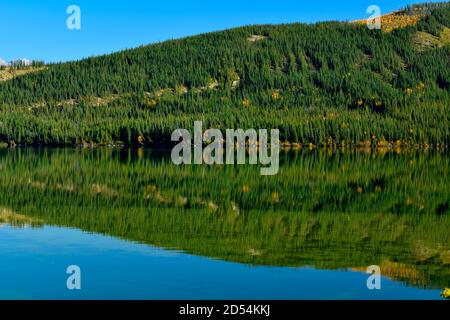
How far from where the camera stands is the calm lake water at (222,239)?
34.8 metres

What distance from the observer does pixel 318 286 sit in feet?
114

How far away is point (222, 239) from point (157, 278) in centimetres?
1148

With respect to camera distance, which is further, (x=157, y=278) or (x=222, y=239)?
(x=222, y=239)

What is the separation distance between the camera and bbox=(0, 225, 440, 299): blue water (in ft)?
110

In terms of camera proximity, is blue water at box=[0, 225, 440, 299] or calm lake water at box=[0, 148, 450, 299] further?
calm lake water at box=[0, 148, 450, 299]

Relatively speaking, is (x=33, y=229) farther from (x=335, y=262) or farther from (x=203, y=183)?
(x=203, y=183)

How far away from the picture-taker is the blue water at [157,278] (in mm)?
33406

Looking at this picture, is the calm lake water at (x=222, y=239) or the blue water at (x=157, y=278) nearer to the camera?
the blue water at (x=157, y=278)

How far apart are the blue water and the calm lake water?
0.06m

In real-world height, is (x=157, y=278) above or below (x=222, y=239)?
below

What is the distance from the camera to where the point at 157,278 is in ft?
118

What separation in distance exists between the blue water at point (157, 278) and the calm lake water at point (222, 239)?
0.06m

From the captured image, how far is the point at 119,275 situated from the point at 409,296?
13.8 m
